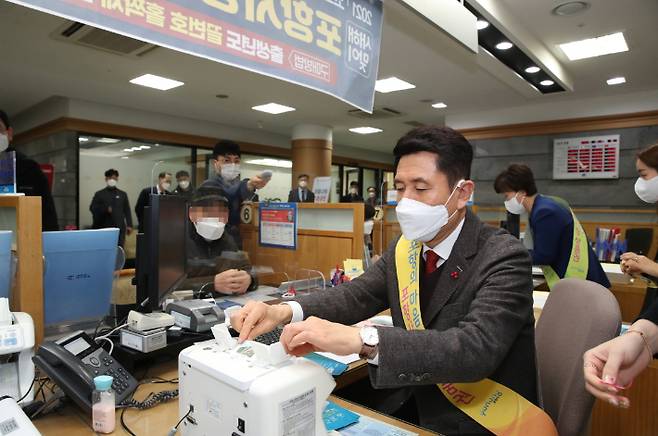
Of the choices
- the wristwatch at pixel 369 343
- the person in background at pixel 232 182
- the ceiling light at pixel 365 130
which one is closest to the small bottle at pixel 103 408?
the wristwatch at pixel 369 343

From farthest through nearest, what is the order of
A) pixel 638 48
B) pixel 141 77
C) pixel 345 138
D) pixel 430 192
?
pixel 345 138, pixel 141 77, pixel 638 48, pixel 430 192

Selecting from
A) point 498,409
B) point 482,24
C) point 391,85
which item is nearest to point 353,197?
point 391,85

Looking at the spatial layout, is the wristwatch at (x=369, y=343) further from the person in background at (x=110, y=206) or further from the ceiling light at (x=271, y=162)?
the ceiling light at (x=271, y=162)

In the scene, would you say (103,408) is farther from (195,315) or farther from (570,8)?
(570,8)

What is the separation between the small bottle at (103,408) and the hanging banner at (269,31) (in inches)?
36.3

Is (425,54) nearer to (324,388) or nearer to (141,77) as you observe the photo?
(141,77)

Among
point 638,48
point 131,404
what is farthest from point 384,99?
point 131,404

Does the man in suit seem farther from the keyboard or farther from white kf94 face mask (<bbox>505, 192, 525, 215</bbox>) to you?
white kf94 face mask (<bbox>505, 192, 525, 215</bbox>)

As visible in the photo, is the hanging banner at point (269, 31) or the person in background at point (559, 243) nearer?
the hanging banner at point (269, 31)

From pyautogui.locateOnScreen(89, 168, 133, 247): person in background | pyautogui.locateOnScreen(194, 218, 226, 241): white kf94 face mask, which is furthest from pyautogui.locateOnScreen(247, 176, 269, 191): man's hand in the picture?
pyautogui.locateOnScreen(89, 168, 133, 247): person in background

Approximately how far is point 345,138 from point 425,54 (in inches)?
222

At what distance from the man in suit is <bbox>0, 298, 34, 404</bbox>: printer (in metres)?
0.54

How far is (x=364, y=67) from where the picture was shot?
212 cm

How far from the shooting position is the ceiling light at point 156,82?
218 inches
